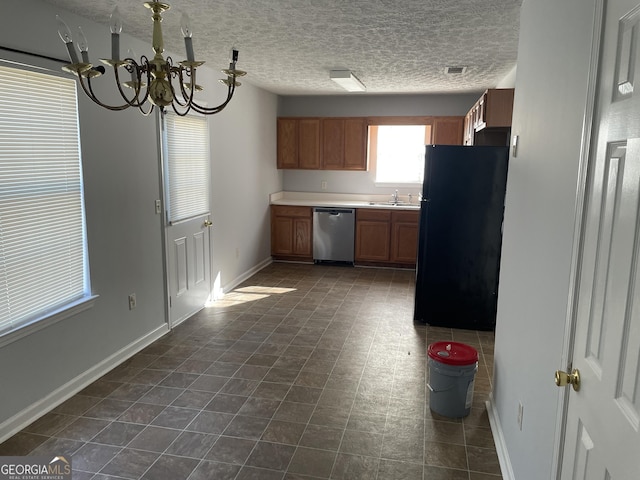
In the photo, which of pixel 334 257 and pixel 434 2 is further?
pixel 334 257

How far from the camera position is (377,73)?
4867 mm


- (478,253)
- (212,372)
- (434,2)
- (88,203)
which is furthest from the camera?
(478,253)

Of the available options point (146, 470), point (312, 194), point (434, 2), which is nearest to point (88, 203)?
point (146, 470)

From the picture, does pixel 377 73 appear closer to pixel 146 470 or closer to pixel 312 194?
pixel 312 194

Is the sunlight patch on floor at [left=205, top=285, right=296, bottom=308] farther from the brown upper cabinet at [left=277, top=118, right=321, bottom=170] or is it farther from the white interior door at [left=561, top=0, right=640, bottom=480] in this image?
the white interior door at [left=561, top=0, right=640, bottom=480]

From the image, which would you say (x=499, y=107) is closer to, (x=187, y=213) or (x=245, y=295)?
(x=187, y=213)

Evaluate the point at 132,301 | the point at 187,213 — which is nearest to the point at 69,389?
the point at 132,301

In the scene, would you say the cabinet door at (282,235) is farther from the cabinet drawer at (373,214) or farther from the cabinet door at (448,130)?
the cabinet door at (448,130)

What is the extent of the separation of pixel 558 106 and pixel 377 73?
3414 mm

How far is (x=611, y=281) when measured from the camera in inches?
42.9

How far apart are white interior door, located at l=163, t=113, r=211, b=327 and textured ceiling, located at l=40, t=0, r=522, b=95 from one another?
72 centimetres

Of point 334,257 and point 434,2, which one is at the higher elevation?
point 434,2

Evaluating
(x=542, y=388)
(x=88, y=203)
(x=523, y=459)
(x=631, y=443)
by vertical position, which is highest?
(x=88, y=203)

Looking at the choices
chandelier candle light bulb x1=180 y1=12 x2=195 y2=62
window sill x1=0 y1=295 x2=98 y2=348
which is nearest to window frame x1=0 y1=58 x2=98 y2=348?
window sill x1=0 y1=295 x2=98 y2=348
